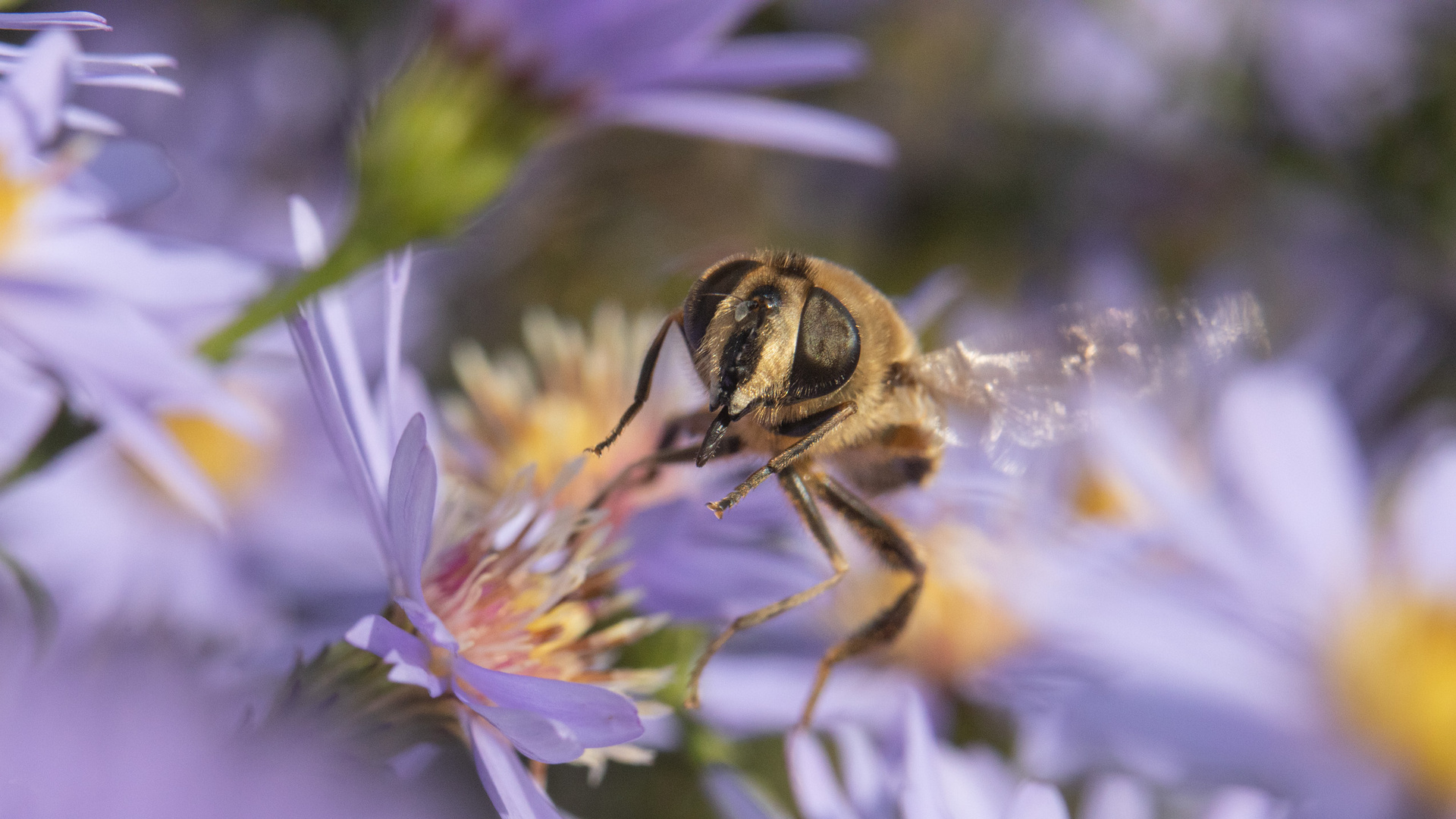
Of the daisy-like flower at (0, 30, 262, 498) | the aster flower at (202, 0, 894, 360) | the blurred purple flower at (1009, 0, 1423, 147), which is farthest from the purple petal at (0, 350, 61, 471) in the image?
the blurred purple flower at (1009, 0, 1423, 147)

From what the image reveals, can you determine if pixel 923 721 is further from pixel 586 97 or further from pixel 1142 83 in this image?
pixel 1142 83

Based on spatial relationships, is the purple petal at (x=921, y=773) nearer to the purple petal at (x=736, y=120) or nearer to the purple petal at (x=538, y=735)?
the purple petal at (x=538, y=735)

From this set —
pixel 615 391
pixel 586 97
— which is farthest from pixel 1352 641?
pixel 586 97

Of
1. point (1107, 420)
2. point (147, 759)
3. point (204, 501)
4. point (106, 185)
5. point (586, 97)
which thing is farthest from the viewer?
point (1107, 420)

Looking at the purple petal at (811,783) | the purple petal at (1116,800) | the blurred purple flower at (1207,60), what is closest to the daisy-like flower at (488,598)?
the purple petal at (811,783)

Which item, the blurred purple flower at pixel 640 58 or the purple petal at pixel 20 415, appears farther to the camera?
the blurred purple flower at pixel 640 58

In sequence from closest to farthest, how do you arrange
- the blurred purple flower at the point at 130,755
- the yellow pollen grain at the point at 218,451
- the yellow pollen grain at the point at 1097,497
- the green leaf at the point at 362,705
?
the blurred purple flower at the point at 130,755 → the green leaf at the point at 362,705 → the yellow pollen grain at the point at 1097,497 → the yellow pollen grain at the point at 218,451

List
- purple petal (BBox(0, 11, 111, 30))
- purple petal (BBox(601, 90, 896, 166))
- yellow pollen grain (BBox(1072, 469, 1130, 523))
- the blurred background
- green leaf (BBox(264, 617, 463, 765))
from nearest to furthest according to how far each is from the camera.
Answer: purple petal (BBox(0, 11, 111, 30)), green leaf (BBox(264, 617, 463, 765)), purple petal (BBox(601, 90, 896, 166)), yellow pollen grain (BBox(1072, 469, 1130, 523)), the blurred background

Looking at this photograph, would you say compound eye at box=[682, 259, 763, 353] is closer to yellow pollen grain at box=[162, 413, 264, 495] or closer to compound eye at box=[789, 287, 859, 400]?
compound eye at box=[789, 287, 859, 400]
